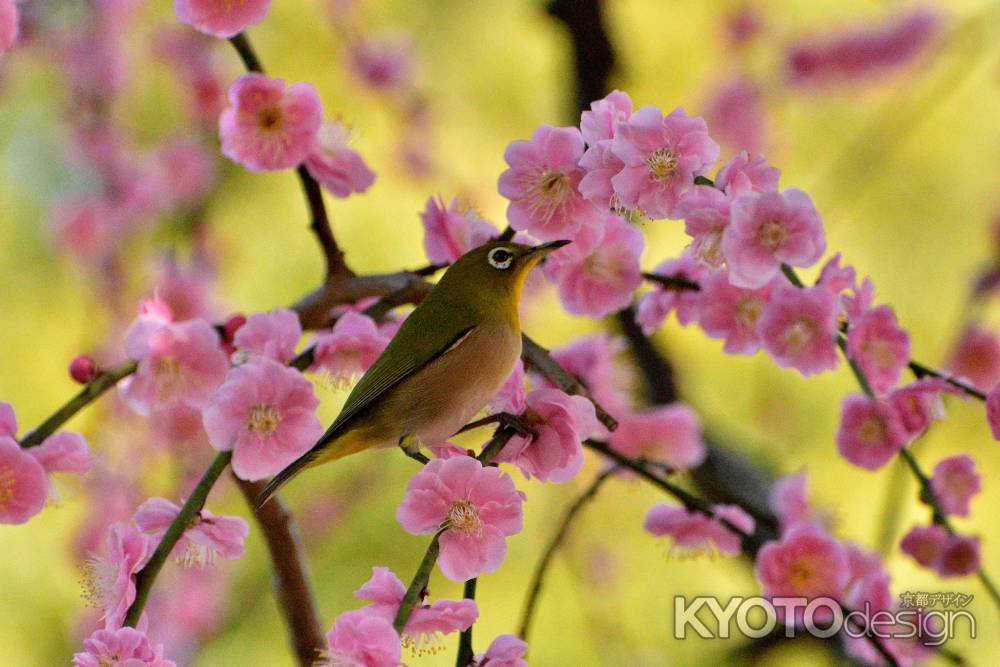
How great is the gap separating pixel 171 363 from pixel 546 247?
476 millimetres

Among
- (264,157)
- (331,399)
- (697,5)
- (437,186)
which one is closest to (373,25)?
(437,186)

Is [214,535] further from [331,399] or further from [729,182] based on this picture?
[331,399]

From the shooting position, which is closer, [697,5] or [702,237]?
[702,237]

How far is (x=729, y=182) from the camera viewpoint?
1038mm

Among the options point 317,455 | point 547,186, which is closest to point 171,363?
point 317,455

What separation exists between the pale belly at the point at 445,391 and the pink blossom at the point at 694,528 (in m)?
0.43

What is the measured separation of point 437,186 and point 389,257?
0.37m

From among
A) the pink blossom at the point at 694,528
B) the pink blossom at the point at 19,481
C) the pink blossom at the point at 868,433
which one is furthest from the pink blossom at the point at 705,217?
the pink blossom at the point at 19,481

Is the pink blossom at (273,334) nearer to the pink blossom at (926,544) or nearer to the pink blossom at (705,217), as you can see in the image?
the pink blossom at (705,217)

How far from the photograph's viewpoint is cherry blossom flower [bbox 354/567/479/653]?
84 centimetres

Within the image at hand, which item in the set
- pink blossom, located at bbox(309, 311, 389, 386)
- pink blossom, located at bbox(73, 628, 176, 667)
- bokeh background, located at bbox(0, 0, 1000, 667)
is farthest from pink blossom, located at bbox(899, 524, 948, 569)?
bokeh background, located at bbox(0, 0, 1000, 667)

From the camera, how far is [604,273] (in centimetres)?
129

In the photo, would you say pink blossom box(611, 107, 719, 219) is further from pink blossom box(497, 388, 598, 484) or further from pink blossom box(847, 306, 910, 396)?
pink blossom box(847, 306, 910, 396)

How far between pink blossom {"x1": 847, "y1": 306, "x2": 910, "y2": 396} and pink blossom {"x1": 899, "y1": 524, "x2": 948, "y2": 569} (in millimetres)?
243
